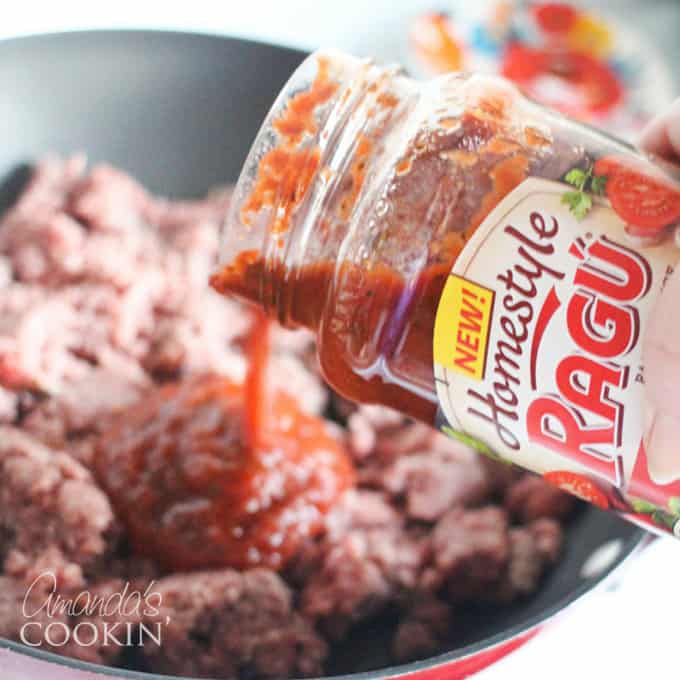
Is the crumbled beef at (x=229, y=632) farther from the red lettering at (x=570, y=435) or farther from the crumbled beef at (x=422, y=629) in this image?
the red lettering at (x=570, y=435)

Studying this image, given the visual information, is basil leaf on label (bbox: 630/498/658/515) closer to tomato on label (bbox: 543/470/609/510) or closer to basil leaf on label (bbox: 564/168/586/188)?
tomato on label (bbox: 543/470/609/510)

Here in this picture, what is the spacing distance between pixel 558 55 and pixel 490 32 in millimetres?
124

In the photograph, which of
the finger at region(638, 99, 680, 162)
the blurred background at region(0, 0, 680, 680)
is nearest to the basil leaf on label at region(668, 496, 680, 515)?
the finger at region(638, 99, 680, 162)

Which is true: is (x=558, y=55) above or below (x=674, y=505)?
above

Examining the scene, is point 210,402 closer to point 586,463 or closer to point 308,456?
point 308,456

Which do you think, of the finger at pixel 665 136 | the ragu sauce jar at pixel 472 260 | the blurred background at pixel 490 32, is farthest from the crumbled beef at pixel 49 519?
the blurred background at pixel 490 32

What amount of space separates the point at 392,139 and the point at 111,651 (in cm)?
52

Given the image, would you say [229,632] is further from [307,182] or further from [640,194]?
[640,194]

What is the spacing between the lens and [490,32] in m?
1.64

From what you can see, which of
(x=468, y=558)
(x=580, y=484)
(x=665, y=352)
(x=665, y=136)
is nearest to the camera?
(x=665, y=352)

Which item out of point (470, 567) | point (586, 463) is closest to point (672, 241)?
point (586, 463)

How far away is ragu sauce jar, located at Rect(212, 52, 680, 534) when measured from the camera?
70 cm

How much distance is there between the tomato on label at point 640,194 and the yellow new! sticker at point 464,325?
0.12 metres

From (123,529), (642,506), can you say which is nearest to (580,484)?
(642,506)
